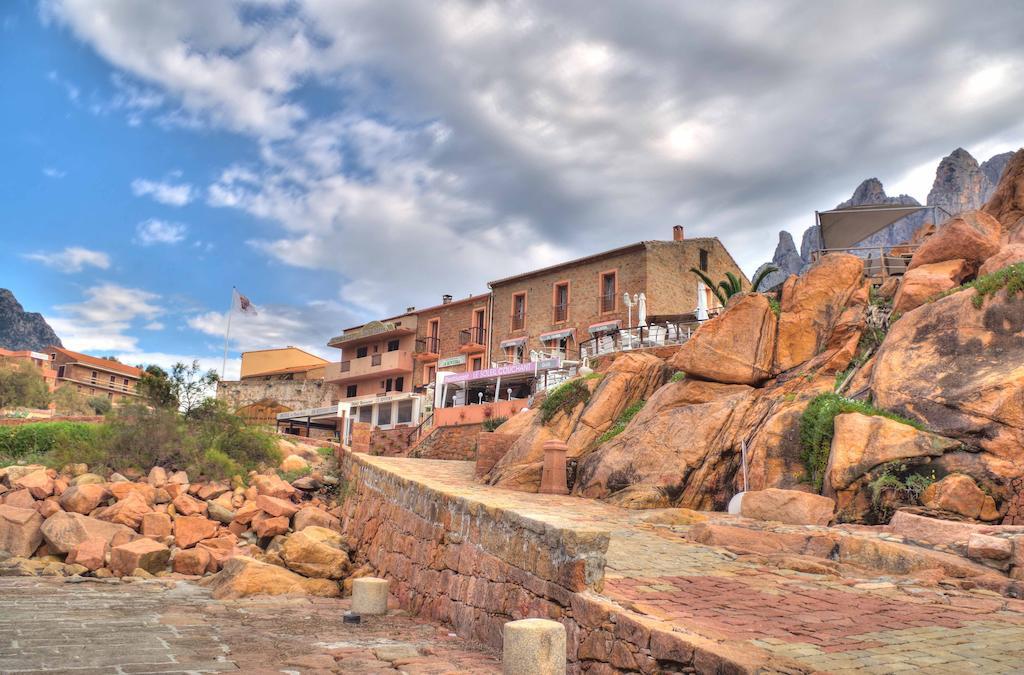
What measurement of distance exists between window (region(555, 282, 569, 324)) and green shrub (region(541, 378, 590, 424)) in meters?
15.2

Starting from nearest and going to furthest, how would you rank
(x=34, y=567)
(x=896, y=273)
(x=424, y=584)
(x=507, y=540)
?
(x=507, y=540)
(x=424, y=584)
(x=34, y=567)
(x=896, y=273)

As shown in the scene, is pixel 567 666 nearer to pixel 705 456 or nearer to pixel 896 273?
pixel 705 456

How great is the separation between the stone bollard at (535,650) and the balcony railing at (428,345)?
1285 inches

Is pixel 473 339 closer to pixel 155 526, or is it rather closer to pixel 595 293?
pixel 595 293

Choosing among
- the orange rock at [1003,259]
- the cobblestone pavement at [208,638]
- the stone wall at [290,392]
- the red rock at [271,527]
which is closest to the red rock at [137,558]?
the cobblestone pavement at [208,638]

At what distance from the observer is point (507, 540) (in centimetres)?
617

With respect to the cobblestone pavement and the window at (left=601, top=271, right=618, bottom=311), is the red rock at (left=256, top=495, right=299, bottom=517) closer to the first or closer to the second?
the cobblestone pavement

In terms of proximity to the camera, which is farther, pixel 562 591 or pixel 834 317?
pixel 834 317

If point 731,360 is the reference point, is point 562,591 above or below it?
below

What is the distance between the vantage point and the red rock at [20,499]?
13.0 metres

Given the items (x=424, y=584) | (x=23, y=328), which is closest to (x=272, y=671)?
(x=424, y=584)

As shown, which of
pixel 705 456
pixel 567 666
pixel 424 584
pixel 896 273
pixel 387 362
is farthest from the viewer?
pixel 387 362

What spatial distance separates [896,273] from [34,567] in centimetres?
1881

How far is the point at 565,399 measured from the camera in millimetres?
15953
